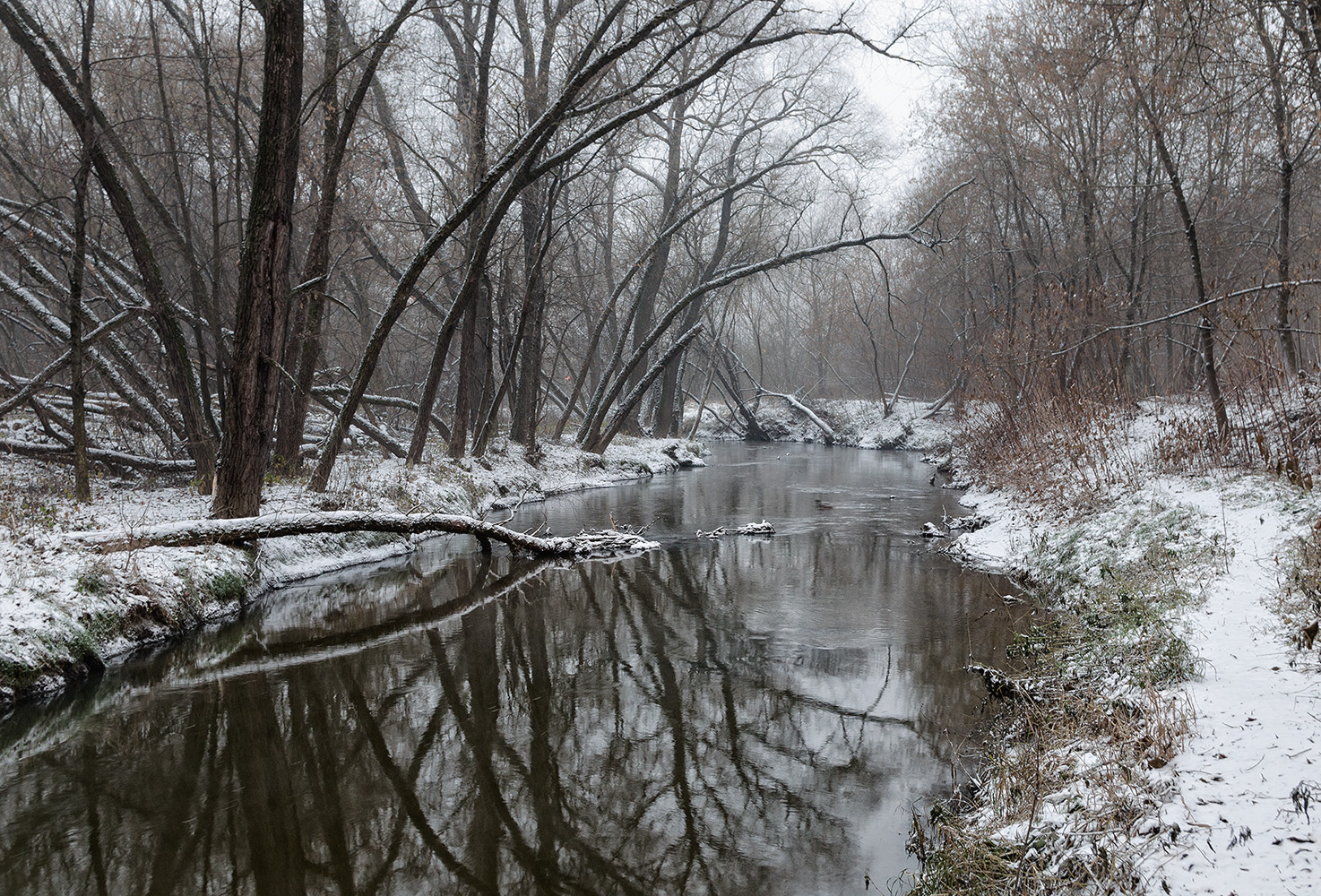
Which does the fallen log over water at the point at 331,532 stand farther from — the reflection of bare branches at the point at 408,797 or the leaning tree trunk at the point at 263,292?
the reflection of bare branches at the point at 408,797

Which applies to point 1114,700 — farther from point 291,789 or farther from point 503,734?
point 291,789

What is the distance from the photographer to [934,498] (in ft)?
51.5

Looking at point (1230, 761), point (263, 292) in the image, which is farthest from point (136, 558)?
point (1230, 761)

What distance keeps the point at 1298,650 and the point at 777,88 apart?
2030 centimetres

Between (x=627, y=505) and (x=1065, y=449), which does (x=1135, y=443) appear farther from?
(x=627, y=505)

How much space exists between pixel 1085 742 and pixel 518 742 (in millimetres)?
3194

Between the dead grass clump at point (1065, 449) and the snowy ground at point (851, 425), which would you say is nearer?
the dead grass clump at point (1065, 449)

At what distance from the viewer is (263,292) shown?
905cm

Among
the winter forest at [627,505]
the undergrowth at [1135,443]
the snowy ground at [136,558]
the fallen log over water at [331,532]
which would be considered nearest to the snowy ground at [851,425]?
the winter forest at [627,505]

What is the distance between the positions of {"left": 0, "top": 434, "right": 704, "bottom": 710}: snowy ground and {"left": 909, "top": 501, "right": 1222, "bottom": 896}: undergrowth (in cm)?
608

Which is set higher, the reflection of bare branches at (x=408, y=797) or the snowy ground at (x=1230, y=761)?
the snowy ground at (x=1230, y=761)

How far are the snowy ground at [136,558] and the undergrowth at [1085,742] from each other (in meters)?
6.08

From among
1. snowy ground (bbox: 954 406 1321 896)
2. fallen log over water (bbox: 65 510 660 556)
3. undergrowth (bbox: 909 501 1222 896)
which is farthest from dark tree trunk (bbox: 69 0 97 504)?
snowy ground (bbox: 954 406 1321 896)

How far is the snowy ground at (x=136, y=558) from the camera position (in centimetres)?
614
